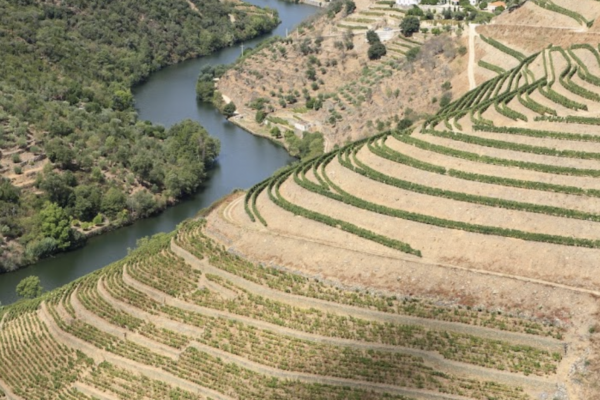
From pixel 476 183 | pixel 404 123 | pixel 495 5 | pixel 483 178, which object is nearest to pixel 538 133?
pixel 483 178

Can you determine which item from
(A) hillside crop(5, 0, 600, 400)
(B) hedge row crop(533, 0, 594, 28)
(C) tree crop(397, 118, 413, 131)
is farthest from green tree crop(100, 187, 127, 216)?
(B) hedge row crop(533, 0, 594, 28)

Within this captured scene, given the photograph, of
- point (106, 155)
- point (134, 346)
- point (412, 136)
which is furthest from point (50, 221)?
point (412, 136)

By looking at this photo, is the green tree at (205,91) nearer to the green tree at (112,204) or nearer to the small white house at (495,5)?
the green tree at (112,204)

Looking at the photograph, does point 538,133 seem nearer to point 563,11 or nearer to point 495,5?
point 563,11

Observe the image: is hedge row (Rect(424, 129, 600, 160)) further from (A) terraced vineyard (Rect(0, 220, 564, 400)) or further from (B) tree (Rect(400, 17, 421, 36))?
(B) tree (Rect(400, 17, 421, 36))

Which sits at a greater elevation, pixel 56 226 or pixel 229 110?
pixel 229 110

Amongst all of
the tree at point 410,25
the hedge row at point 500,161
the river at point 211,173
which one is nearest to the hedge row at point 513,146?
the hedge row at point 500,161
